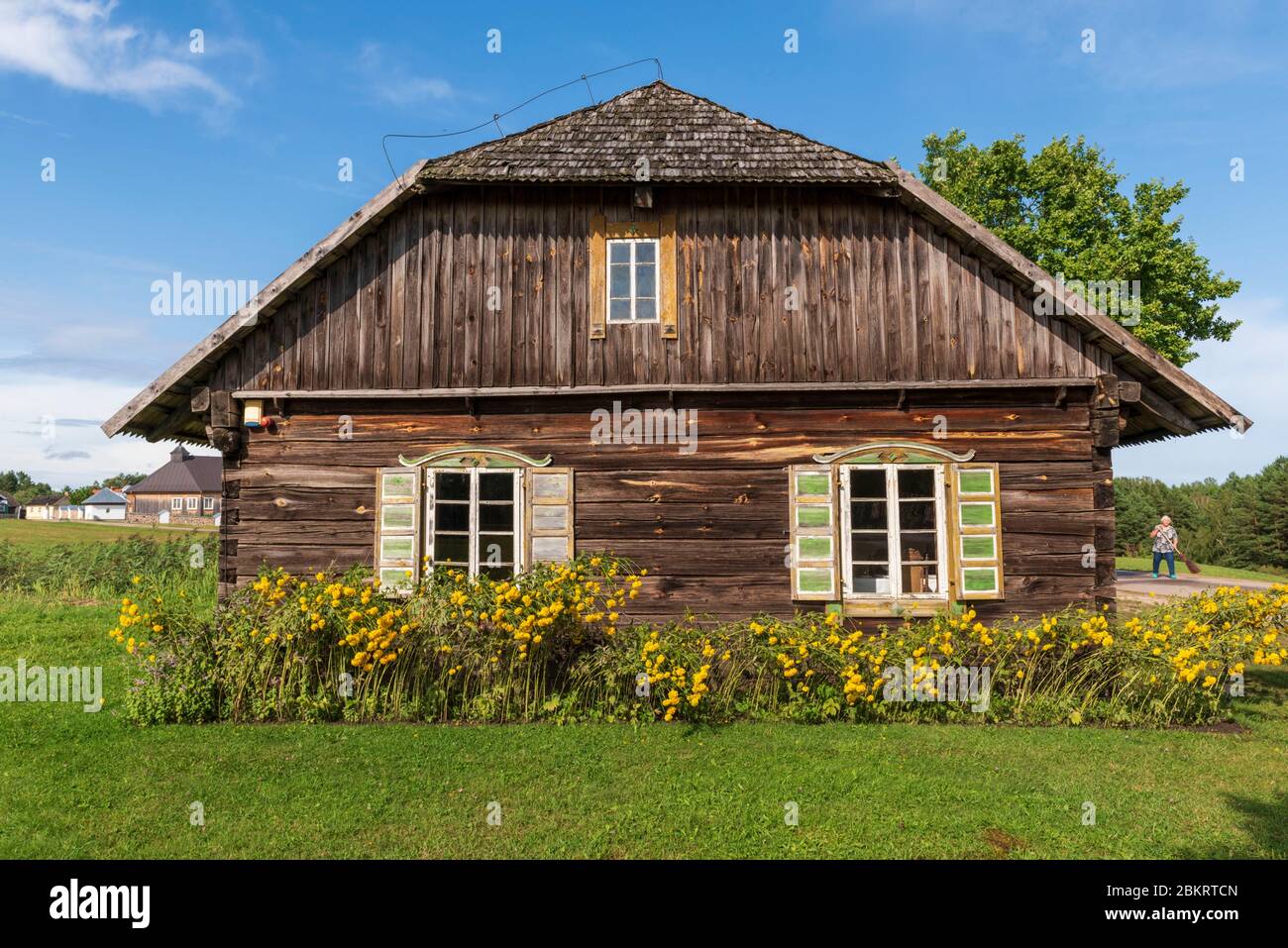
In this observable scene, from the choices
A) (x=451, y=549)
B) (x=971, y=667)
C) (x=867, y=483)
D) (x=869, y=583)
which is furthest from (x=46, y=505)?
(x=971, y=667)

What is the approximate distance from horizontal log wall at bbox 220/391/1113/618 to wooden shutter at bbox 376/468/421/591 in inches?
8.8

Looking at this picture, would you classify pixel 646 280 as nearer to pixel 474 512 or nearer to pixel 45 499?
pixel 474 512

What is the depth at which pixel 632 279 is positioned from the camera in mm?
9633

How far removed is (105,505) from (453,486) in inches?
4169

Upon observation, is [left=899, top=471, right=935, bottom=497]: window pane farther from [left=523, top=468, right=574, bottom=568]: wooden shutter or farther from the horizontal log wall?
[left=523, top=468, right=574, bottom=568]: wooden shutter

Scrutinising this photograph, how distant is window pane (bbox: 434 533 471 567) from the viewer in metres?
9.47

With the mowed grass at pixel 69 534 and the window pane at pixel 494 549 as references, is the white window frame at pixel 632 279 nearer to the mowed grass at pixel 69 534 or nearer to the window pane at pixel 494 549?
the window pane at pixel 494 549

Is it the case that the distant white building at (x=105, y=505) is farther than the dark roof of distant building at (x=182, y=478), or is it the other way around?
the distant white building at (x=105, y=505)

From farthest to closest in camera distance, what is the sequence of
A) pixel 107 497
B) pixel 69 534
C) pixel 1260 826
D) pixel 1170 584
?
1. pixel 107 497
2. pixel 69 534
3. pixel 1170 584
4. pixel 1260 826

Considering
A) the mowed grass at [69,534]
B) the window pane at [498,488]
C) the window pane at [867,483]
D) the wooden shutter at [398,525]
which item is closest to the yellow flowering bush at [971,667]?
the window pane at [867,483]

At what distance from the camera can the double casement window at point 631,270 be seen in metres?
9.56

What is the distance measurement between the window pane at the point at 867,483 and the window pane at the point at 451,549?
4869mm

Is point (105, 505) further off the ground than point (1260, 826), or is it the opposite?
point (105, 505)
